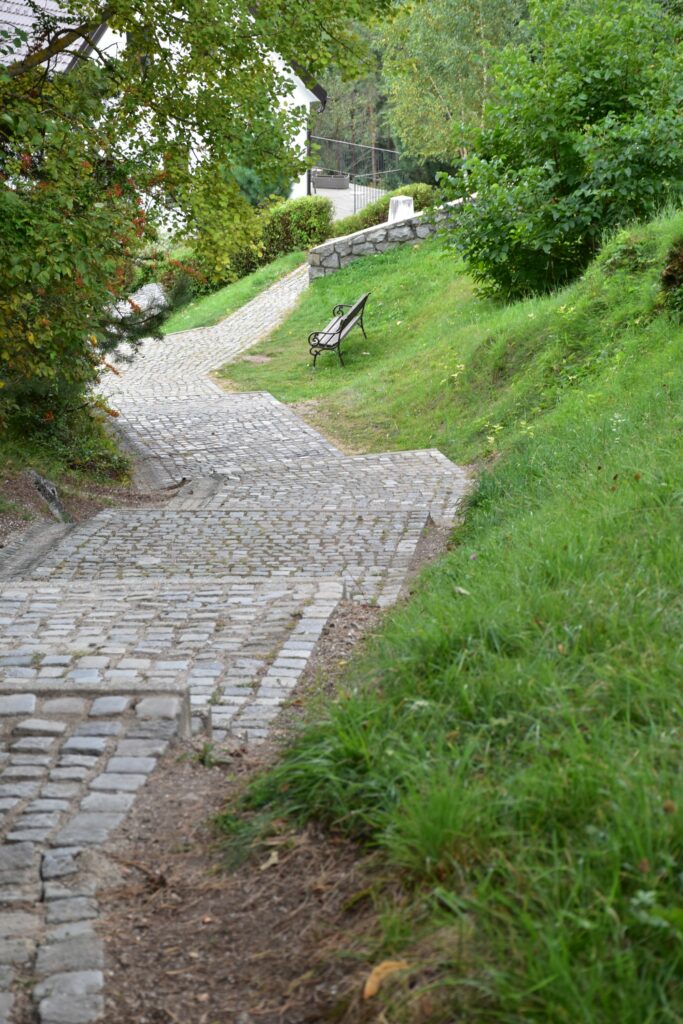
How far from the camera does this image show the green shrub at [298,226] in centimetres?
3044

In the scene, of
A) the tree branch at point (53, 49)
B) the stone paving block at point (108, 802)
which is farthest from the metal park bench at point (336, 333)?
the stone paving block at point (108, 802)

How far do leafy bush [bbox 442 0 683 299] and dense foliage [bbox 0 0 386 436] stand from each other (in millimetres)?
3442

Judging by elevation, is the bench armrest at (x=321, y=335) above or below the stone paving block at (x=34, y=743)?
below

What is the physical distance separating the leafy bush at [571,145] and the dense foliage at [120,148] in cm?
344

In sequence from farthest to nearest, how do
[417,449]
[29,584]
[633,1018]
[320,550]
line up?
[417,449] → [320,550] → [29,584] → [633,1018]

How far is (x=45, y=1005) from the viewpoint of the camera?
2.62 metres

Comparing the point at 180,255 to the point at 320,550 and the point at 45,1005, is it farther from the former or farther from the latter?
the point at 45,1005

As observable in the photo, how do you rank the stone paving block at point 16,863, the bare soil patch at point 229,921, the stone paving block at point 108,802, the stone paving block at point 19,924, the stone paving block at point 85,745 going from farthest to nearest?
the stone paving block at point 85,745 → the stone paving block at point 108,802 → the stone paving block at point 16,863 → the stone paving block at point 19,924 → the bare soil patch at point 229,921

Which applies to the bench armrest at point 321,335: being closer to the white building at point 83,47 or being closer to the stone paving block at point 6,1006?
the white building at point 83,47

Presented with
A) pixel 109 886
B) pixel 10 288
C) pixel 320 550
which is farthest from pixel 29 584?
pixel 109 886

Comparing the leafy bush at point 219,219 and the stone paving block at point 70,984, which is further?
the leafy bush at point 219,219

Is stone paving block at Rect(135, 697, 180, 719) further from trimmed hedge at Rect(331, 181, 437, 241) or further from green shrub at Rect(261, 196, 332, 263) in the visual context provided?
green shrub at Rect(261, 196, 332, 263)

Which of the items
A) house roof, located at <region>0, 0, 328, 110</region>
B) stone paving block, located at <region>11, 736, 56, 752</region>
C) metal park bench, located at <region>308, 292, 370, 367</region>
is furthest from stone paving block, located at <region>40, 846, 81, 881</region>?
metal park bench, located at <region>308, 292, 370, 367</region>

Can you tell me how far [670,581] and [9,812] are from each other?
8.08 ft
